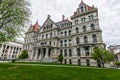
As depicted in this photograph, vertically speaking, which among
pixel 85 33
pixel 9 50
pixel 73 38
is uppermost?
pixel 85 33

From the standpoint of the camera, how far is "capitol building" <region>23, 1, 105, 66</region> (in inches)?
1399

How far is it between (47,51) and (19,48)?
6845 centimetres

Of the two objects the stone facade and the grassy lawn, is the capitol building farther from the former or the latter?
the stone facade

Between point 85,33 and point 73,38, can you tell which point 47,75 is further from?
point 73,38

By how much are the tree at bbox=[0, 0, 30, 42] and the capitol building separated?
20006 mm

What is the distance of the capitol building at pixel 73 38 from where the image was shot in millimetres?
35531

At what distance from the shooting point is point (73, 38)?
1593 inches

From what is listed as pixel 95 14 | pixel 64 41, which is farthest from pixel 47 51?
pixel 95 14

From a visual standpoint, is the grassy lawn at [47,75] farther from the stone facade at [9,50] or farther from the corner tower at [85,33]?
the stone facade at [9,50]

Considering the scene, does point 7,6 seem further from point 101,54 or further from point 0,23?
point 101,54

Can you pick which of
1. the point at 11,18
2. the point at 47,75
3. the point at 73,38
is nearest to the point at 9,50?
the point at 73,38

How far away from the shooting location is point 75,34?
39.9m

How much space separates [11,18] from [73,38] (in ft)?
84.1

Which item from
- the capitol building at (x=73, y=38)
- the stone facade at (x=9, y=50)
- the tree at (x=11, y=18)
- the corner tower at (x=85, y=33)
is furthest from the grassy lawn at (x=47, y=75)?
the stone facade at (x=9, y=50)
